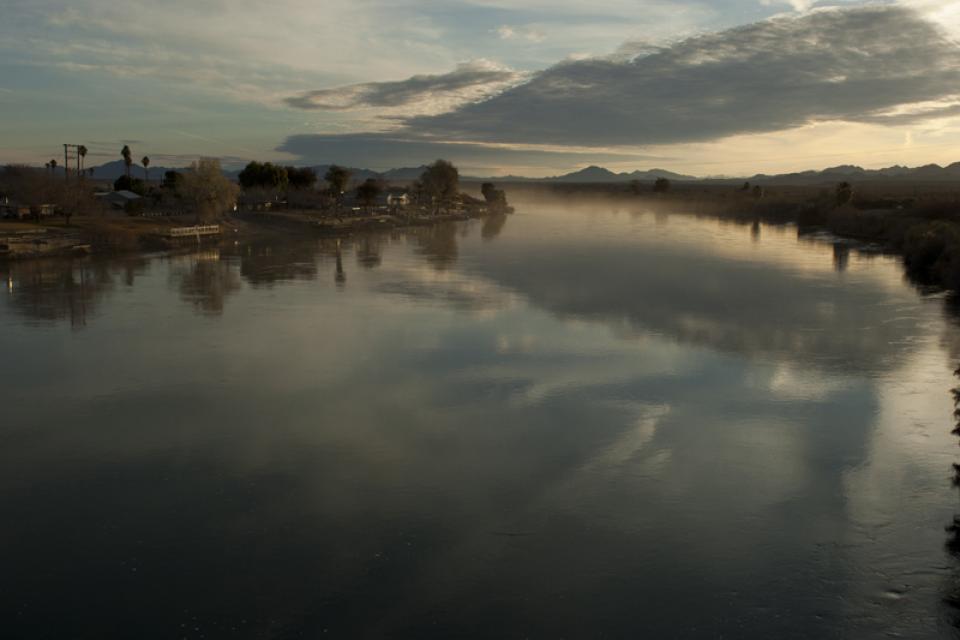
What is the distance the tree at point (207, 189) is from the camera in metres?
73.1

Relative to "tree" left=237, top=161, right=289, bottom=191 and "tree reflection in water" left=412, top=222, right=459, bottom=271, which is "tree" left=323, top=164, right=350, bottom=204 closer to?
"tree" left=237, top=161, right=289, bottom=191

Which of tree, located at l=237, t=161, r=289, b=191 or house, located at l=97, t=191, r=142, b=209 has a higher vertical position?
tree, located at l=237, t=161, r=289, b=191

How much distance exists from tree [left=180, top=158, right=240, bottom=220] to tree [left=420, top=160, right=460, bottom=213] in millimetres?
76375

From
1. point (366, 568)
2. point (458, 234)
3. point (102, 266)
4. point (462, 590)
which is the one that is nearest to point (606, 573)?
point (462, 590)

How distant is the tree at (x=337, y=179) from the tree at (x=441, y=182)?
4263 centimetres

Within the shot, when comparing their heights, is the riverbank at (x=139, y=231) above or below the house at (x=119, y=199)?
below

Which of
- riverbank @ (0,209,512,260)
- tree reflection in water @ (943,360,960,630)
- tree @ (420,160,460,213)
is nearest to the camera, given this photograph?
tree reflection in water @ (943,360,960,630)

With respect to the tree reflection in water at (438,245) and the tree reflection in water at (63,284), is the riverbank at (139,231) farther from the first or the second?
the tree reflection in water at (438,245)

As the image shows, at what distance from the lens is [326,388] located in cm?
2130

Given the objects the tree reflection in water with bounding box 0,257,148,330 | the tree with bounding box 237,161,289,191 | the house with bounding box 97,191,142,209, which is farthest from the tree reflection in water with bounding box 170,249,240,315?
the tree with bounding box 237,161,289,191

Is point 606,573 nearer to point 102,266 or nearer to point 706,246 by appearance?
point 102,266

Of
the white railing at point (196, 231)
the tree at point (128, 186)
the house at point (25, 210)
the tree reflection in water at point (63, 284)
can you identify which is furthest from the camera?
the tree at point (128, 186)

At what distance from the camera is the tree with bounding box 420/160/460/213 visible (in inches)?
5974

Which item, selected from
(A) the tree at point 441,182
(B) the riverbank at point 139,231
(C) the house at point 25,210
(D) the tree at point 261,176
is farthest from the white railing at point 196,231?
(A) the tree at point 441,182
